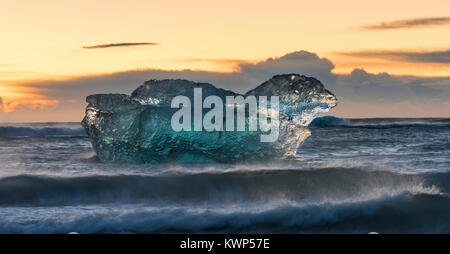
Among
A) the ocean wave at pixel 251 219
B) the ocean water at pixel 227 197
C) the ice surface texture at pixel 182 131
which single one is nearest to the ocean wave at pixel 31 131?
the ocean water at pixel 227 197

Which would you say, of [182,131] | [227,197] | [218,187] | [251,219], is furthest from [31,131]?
[251,219]

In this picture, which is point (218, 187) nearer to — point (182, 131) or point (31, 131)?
point (182, 131)

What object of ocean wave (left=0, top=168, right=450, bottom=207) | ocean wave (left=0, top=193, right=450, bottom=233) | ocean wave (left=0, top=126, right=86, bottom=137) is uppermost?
ocean wave (left=0, top=126, right=86, bottom=137)

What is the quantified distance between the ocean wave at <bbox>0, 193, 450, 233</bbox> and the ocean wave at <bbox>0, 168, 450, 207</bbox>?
0.36 meters

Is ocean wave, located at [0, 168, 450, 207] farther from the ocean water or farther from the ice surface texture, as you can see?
the ice surface texture

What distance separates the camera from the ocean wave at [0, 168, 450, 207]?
618 cm

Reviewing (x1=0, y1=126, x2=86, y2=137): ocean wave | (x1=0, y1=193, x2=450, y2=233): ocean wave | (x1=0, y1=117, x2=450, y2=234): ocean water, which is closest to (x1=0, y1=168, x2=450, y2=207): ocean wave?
(x1=0, y1=117, x2=450, y2=234): ocean water

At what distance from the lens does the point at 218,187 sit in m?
Answer: 6.52

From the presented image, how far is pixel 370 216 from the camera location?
5.51 meters

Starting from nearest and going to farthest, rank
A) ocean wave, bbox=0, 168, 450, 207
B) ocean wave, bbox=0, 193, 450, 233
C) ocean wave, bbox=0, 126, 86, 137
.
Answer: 1. ocean wave, bbox=0, 193, 450, 233
2. ocean wave, bbox=0, 168, 450, 207
3. ocean wave, bbox=0, 126, 86, 137
